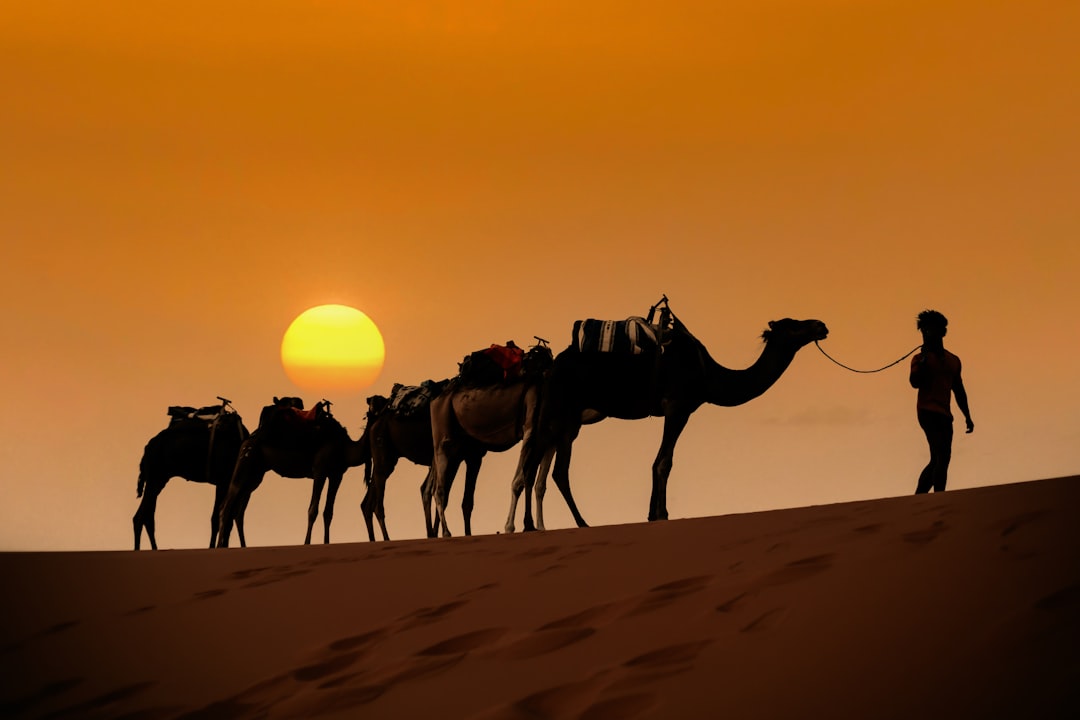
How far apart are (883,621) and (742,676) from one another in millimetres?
1121

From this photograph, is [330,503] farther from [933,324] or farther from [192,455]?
[933,324]

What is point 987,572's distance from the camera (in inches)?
389

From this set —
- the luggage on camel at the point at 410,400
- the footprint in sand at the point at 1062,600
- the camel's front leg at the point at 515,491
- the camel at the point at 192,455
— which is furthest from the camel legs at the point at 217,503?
the footprint in sand at the point at 1062,600

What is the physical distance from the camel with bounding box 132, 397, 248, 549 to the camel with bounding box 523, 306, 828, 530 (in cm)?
803

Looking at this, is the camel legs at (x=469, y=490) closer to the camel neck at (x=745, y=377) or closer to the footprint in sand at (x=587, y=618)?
the camel neck at (x=745, y=377)

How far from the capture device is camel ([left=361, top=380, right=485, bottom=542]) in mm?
22375

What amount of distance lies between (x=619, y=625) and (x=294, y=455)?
14227mm

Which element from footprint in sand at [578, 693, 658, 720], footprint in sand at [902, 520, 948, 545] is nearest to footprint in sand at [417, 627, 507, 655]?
footprint in sand at [578, 693, 658, 720]

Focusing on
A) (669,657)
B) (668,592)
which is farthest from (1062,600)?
(668,592)

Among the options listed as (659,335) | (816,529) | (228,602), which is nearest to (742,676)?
(816,529)

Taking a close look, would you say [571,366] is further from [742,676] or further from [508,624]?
[742,676]

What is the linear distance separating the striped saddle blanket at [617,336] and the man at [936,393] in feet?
11.6

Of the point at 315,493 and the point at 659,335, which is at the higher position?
the point at 659,335

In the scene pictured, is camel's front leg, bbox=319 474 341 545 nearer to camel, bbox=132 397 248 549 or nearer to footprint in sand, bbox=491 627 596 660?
camel, bbox=132 397 248 549
